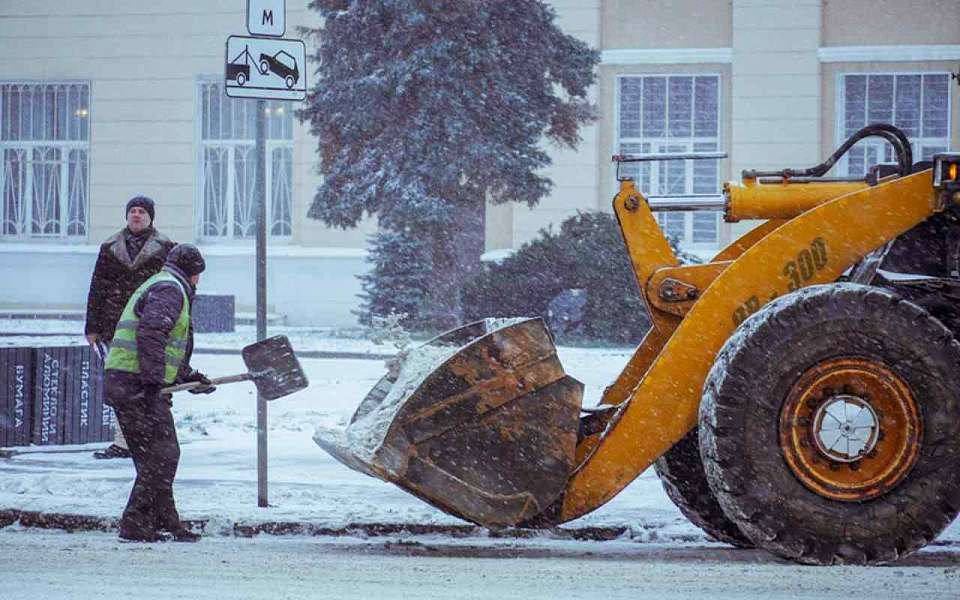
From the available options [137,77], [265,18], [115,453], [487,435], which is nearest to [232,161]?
[137,77]

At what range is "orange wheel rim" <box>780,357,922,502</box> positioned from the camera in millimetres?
6738

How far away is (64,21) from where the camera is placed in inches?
1099

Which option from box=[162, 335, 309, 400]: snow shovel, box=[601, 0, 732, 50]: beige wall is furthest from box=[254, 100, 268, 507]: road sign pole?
box=[601, 0, 732, 50]: beige wall

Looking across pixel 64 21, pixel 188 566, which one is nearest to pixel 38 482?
pixel 188 566

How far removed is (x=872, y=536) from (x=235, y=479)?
14.9 ft

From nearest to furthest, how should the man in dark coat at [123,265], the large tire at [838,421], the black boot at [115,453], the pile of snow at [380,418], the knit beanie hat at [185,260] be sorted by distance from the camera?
the large tire at [838,421] < the pile of snow at [380,418] < the knit beanie hat at [185,260] < the man in dark coat at [123,265] < the black boot at [115,453]

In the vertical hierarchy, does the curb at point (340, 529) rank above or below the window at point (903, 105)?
below

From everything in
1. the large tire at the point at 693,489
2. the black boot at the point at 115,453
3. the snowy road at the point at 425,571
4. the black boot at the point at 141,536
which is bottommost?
the black boot at the point at 115,453

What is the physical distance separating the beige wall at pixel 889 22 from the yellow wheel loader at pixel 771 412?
19.1 metres

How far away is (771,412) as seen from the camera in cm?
671

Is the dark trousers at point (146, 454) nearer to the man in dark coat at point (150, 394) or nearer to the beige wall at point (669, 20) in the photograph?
the man in dark coat at point (150, 394)

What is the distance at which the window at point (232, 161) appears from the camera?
90.7 feet

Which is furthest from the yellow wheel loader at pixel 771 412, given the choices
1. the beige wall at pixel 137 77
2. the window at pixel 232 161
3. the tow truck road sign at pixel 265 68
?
the window at pixel 232 161

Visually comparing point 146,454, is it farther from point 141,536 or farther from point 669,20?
point 669,20
